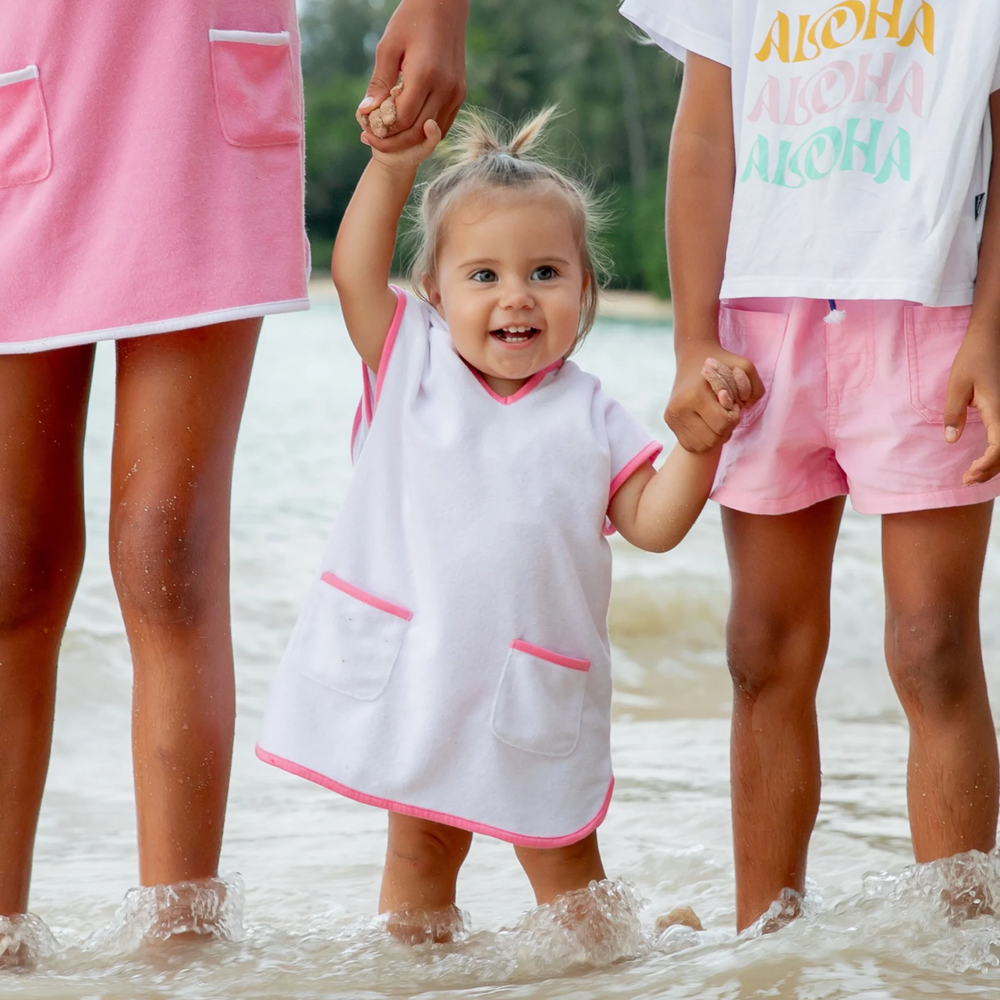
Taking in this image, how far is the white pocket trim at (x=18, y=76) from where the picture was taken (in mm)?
1720

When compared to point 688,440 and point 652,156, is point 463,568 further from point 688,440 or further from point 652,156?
point 652,156

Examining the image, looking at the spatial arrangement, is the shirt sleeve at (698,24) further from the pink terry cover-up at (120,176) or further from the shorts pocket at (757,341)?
the pink terry cover-up at (120,176)

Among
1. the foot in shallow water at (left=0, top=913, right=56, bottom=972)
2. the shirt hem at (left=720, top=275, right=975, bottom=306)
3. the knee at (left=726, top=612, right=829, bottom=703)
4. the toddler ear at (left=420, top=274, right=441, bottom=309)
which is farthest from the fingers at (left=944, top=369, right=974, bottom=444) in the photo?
the foot in shallow water at (left=0, top=913, right=56, bottom=972)

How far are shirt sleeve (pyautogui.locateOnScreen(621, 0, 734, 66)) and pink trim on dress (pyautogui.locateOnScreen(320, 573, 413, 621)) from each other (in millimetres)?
833

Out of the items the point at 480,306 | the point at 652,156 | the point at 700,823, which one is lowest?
the point at 700,823

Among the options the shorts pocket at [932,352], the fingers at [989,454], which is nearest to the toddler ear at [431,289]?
the shorts pocket at [932,352]

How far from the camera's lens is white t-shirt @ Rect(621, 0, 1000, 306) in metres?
1.73

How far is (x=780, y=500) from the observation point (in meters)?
1.86

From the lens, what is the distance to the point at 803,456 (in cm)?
186

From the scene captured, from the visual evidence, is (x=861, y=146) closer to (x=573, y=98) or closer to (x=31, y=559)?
(x=31, y=559)

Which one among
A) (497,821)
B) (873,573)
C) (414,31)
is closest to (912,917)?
(497,821)

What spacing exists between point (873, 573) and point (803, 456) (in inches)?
143

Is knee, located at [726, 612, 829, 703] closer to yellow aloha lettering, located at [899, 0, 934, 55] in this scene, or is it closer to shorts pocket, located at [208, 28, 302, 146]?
yellow aloha lettering, located at [899, 0, 934, 55]

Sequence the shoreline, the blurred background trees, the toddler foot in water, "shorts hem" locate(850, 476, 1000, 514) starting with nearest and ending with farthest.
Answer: "shorts hem" locate(850, 476, 1000, 514), the toddler foot in water, the shoreline, the blurred background trees
